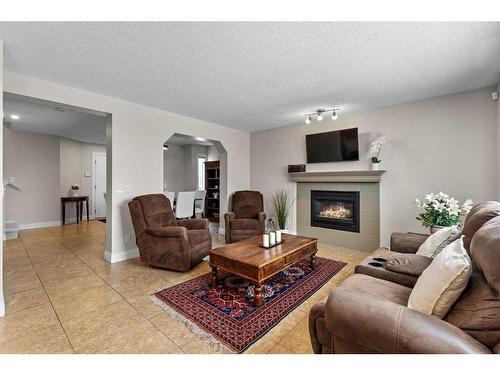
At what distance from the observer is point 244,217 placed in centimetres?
466

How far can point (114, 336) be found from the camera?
5.44ft

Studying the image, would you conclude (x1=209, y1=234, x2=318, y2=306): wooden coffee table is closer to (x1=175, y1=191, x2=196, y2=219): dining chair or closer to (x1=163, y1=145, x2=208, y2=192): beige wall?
(x1=175, y1=191, x2=196, y2=219): dining chair

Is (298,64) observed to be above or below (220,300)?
above

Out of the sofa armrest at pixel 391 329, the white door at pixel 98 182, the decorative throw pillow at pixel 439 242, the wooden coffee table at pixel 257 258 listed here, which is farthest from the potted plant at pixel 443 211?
the white door at pixel 98 182

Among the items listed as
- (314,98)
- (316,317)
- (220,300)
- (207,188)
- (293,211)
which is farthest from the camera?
(207,188)

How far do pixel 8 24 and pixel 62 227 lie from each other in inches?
205

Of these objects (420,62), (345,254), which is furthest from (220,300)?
(420,62)

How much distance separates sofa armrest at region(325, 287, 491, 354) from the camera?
0.86 meters

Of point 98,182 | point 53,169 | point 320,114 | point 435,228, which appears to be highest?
point 320,114

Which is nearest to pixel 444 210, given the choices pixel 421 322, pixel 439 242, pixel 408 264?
pixel 439 242

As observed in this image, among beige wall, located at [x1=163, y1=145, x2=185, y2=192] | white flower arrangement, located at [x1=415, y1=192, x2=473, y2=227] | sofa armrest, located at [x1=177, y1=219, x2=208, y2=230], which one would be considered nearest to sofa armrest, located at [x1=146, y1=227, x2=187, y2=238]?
sofa armrest, located at [x1=177, y1=219, x2=208, y2=230]

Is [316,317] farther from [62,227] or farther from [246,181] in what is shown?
[62,227]

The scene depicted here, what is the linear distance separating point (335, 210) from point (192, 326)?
3324mm

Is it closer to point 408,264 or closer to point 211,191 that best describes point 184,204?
point 211,191
